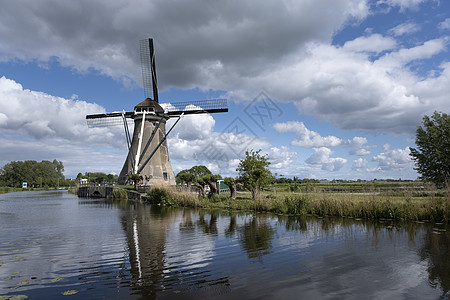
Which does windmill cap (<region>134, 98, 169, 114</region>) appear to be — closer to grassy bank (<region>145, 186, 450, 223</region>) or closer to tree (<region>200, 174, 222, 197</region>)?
tree (<region>200, 174, 222, 197</region>)

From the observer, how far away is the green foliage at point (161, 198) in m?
21.9

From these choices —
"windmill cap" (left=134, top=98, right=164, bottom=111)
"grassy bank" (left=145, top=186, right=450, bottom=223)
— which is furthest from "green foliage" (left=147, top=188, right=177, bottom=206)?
"windmill cap" (left=134, top=98, right=164, bottom=111)

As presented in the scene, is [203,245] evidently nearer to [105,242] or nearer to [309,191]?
[105,242]

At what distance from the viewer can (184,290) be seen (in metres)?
4.50

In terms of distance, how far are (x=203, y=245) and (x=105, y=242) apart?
3.07 metres

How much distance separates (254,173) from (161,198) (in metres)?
8.57

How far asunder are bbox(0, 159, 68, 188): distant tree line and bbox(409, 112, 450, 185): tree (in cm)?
10077

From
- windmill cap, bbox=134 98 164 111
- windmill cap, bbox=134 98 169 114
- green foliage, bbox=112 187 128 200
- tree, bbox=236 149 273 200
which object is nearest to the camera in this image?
tree, bbox=236 149 273 200

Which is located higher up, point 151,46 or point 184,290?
point 151,46

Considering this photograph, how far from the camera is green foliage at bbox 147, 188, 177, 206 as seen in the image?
21.9 meters

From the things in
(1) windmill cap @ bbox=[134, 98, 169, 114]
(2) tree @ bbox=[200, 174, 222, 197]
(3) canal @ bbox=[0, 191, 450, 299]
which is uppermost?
(1) windmill cap @ bbox=[134, 98, 169, 114]

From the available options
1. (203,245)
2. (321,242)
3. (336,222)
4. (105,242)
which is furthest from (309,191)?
(105,242)

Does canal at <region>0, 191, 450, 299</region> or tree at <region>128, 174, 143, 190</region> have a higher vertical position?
tree at <region>128, 174, 143, 190</region>

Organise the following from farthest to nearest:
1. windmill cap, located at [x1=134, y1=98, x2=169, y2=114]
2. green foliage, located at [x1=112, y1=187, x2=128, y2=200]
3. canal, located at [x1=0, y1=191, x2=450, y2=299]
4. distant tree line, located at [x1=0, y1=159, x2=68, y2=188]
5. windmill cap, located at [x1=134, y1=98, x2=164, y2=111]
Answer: distant tree line, located at [x1=0, y1=159, x2=68, y2=188]
windmill cap, located at [x1=134, y1=98, x2=164, y2=111]
windmill cap, located at [x1=134, y1=98, x2=169, y2=114]
green foliage, located at [x1=112, y1=187, x2=128, y2=200]
canal, located at [x1=0, y1=191, x2=450, y2=299]
